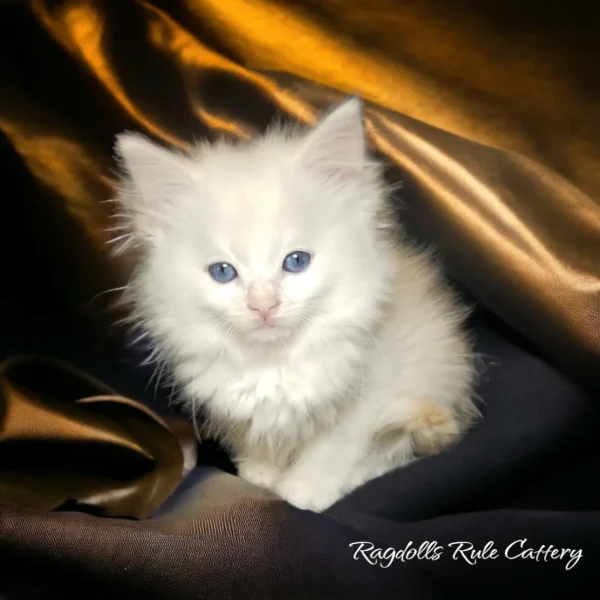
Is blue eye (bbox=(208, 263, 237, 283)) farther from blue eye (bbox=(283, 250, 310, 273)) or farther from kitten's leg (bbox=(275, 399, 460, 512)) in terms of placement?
kitten's leg (bbox=(275, 399, 460, 512))

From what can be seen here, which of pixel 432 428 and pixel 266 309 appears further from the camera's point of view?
pixel 432 428

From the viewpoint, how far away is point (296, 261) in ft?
3.35

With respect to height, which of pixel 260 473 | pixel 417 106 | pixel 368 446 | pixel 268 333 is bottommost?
pixel 260 473

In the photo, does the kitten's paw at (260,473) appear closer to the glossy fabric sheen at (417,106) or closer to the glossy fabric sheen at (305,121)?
the glossy fabric sheen at (305,121)

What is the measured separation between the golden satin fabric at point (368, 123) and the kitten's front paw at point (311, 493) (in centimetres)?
23

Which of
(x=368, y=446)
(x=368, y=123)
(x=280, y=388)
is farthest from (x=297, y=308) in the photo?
(x=368, y=123)

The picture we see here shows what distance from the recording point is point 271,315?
978 millimetres

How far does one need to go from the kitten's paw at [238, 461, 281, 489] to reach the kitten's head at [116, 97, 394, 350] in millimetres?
343

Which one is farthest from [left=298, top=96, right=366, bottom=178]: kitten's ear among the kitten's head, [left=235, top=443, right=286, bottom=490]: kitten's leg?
[left=235, top=443, right=286, bottom=490]: kitten's leg

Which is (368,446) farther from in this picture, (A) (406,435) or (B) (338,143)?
(B) (338,143)

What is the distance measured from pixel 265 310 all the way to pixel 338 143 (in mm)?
321

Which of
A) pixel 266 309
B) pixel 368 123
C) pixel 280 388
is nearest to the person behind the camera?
pixel 266 309

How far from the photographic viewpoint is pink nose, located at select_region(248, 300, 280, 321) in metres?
0.97

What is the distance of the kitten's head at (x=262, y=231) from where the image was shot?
99cm
